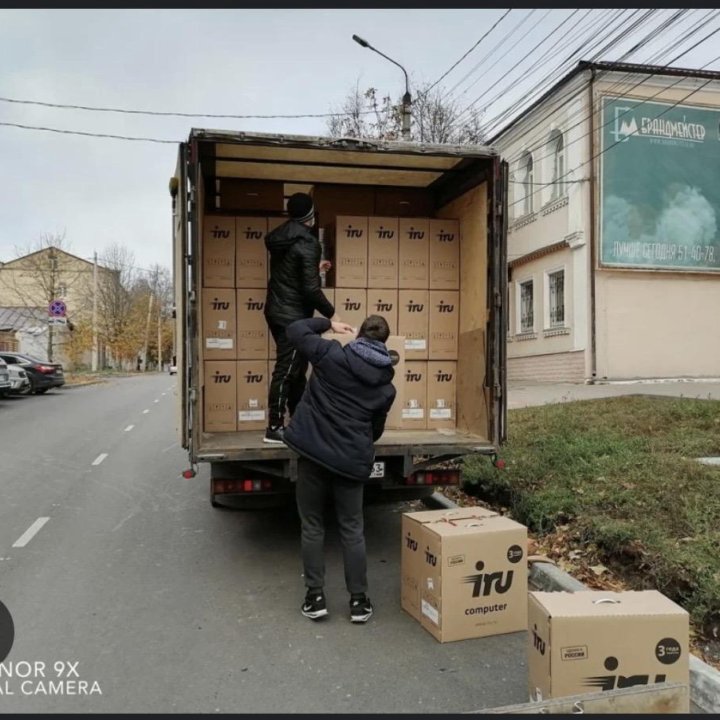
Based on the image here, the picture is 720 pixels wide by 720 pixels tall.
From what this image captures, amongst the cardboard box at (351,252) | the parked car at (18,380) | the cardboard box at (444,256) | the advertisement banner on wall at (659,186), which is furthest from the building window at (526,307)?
the parked car at (18,380)

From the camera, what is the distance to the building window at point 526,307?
71.5 ft

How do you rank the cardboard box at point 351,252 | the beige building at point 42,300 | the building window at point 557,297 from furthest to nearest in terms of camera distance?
the beige building at point 42,300 < the building window at point 557,297 < the cardboard box at point 351,252

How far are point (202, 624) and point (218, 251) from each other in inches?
126

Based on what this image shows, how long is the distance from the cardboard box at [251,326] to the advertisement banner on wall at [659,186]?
14000mm

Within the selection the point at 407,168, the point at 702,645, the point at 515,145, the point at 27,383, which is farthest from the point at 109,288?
the point at 702,645

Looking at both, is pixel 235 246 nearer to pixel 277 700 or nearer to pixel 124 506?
pixel 124 506

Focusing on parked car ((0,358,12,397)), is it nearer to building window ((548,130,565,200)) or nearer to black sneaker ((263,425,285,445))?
building window ((548,130,565,200))

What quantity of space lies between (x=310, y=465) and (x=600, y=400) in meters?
8.86

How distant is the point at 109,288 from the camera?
52469 mm

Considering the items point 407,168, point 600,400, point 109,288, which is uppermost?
point 109,288

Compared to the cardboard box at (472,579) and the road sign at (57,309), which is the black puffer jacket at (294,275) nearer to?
the cardboard box at (472,579)

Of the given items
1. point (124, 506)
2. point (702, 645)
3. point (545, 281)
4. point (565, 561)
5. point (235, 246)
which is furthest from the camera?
point (545, 281)

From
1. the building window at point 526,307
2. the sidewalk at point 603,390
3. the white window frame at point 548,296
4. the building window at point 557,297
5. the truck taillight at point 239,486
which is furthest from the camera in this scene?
the building window at point 526,307

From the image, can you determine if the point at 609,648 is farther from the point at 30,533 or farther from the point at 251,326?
the point at 30,533
